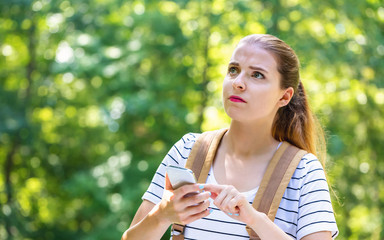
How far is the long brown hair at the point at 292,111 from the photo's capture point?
183 cm

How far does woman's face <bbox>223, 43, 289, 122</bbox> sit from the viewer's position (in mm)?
1746

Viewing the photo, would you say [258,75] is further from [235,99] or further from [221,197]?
[221,197]

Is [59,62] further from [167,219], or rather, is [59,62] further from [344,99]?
[167,219]

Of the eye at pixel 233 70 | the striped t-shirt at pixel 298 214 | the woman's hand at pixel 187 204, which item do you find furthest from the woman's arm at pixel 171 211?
the eye at pixel 233 70

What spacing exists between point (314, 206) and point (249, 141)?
340 millimetres

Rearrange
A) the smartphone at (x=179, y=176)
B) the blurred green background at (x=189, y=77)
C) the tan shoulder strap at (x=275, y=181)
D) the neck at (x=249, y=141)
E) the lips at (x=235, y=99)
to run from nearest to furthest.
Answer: the smartphone at (x=179, y=176)
the tan shoulder strap at (x=275, y=181)
the lips at (x=235, y=99)
the neck at (x=249, y=141)
the blurred green background at (x=189, y=77)

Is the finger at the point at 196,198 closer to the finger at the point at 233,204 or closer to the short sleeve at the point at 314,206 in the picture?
the finger at the point at 233,204

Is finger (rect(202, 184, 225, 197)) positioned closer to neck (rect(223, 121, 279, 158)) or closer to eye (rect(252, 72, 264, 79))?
neck (rect(223, 121, 279, 158))

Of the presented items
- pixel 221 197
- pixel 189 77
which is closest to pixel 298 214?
pixel 221 197

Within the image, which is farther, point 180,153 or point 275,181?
point 180,153

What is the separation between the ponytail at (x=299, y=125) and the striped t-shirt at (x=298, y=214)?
0.60 ft

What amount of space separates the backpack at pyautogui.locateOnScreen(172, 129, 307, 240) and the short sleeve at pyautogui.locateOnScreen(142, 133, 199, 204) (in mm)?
28

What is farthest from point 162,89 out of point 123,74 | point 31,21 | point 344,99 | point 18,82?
point 18,82

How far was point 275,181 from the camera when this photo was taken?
1.68 meters
